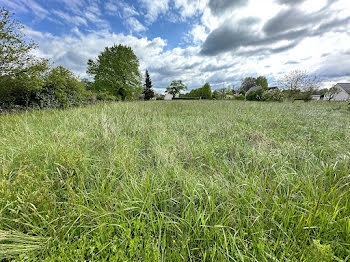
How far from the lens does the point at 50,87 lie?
7895 mm

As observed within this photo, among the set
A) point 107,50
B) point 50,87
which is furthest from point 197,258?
point 107,50

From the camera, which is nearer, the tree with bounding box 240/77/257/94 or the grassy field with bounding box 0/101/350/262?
the grassy field with bounding box 0/101/350/262

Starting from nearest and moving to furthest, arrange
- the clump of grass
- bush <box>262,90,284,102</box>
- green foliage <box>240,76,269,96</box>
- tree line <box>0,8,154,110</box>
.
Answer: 1. the clump of grass
2. tree line <box>0,8,154,110</box>
3. bush <box>262,90,284,102</box>
4. green foliage <box>240,76,269,96</box>

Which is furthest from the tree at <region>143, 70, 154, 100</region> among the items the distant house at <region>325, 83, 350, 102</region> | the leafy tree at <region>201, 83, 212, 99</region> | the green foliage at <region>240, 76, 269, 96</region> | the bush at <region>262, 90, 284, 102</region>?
the distant house at <region>325, 83, 350, 102</region>

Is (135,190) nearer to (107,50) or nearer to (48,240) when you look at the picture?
(48,240)

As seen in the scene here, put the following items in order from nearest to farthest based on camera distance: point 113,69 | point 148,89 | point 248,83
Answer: point 113,69
point 148,89
point 248,83

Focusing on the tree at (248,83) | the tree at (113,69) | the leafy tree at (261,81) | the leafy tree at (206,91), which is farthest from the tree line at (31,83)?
the leafy tree at (261,81)

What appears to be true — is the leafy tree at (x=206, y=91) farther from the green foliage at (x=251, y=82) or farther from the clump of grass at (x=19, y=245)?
the clump of grass at (x=19, y=245)

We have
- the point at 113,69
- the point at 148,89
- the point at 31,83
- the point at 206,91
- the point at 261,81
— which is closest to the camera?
the point at 31,83

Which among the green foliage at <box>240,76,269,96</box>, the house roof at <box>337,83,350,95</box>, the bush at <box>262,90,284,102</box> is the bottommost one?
the bush at <box>262,90,284,102</box>

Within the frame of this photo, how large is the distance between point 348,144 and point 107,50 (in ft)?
84.8

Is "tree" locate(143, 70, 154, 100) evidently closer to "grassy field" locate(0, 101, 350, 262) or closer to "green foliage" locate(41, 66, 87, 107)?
"green foliage" locate(41, 66, 87, 107)

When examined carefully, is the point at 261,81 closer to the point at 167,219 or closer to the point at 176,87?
the point at 176,87

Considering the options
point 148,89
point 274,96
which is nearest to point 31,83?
point 274,96
